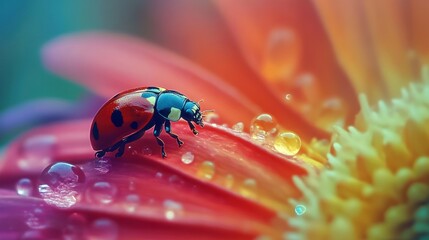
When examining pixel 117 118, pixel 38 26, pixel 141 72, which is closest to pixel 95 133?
pixel 117 118

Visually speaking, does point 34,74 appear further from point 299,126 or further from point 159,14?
point 299,126

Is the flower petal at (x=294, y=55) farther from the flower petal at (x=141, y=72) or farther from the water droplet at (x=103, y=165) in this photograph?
the water droplet at (x=103, y=165)

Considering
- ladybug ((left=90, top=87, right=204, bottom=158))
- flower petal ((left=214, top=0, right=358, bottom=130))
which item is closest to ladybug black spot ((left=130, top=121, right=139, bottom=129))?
ladybug ((left=90, top=87, right=204, bottom=158))

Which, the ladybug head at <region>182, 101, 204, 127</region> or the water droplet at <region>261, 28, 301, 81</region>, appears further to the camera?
the water droplet at <region>261, 28, 301, 81</region>

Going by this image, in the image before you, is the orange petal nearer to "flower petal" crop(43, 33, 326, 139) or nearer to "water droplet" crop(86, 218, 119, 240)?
"flower petal" crop(43, 33, 326, 139)

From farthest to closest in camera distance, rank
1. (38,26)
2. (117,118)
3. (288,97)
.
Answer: (38,26)
(288,97)
(117,118)

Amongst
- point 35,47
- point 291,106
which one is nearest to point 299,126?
point 291,106

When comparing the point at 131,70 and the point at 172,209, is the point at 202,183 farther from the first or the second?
the point at 131,70
